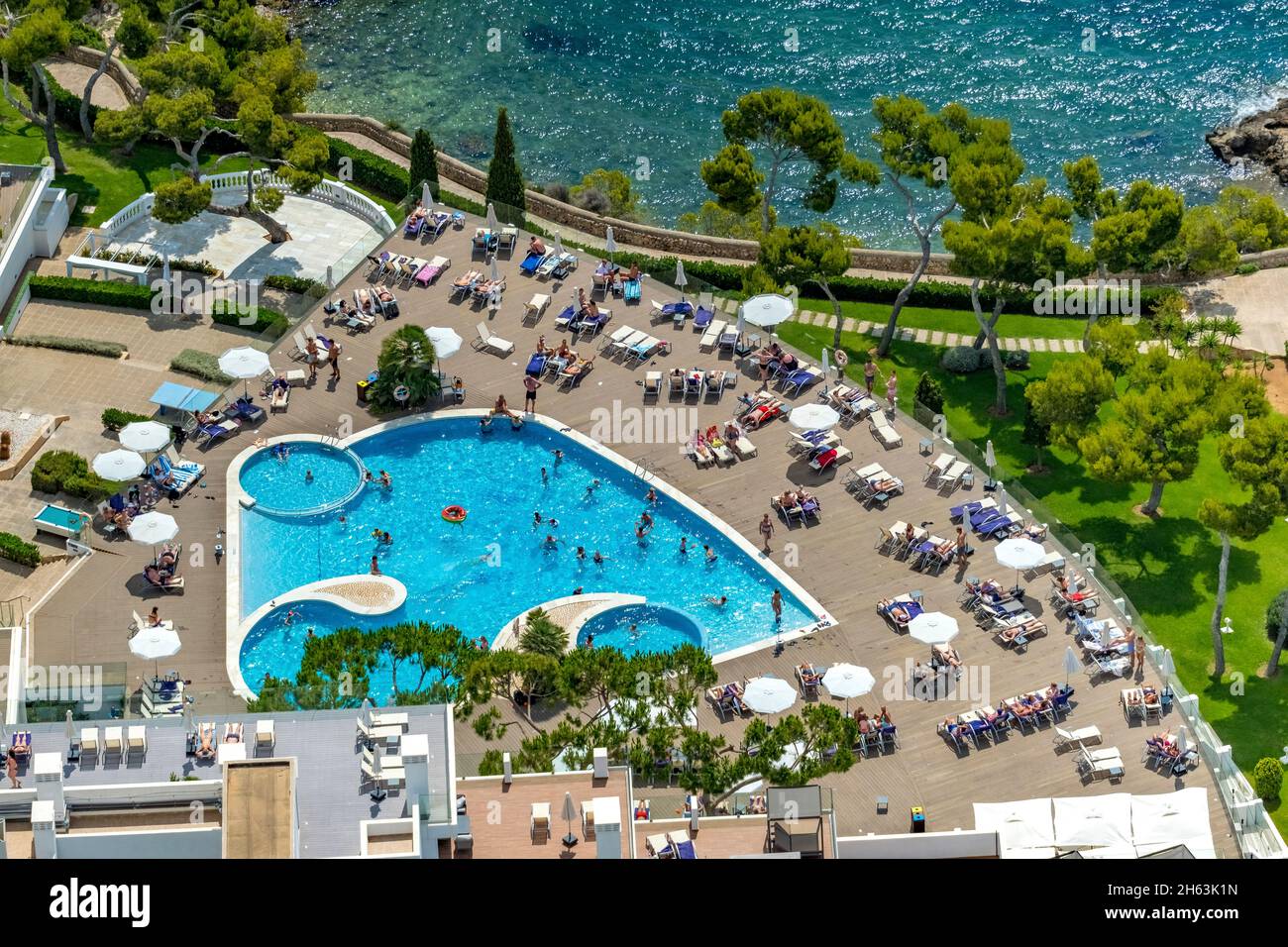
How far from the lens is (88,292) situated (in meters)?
84.2

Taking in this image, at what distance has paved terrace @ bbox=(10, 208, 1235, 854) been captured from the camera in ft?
203

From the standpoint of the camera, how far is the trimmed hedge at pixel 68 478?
73.6 metres

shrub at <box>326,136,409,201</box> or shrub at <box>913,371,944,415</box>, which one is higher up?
shrub at <box>326,136,409,201</box>

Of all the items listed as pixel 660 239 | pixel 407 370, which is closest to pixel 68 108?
pixel 660 239

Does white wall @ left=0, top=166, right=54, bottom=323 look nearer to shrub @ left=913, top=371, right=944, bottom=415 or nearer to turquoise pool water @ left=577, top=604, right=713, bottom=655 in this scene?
turquoise pool water @ left=577, top=604, right=713, bottom=655

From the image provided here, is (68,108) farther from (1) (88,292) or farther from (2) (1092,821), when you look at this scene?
(2) (1092,821)

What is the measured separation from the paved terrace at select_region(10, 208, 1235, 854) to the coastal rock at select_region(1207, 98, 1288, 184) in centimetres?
3997

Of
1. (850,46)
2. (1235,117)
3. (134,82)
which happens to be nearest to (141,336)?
(134,82)

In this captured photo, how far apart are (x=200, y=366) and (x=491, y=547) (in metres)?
16.3

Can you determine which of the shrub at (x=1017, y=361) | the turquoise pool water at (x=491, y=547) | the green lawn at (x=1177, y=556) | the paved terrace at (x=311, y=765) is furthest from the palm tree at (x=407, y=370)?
the shrub at (x=1017, y=361)

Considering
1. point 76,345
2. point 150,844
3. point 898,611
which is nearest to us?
point 150,844
